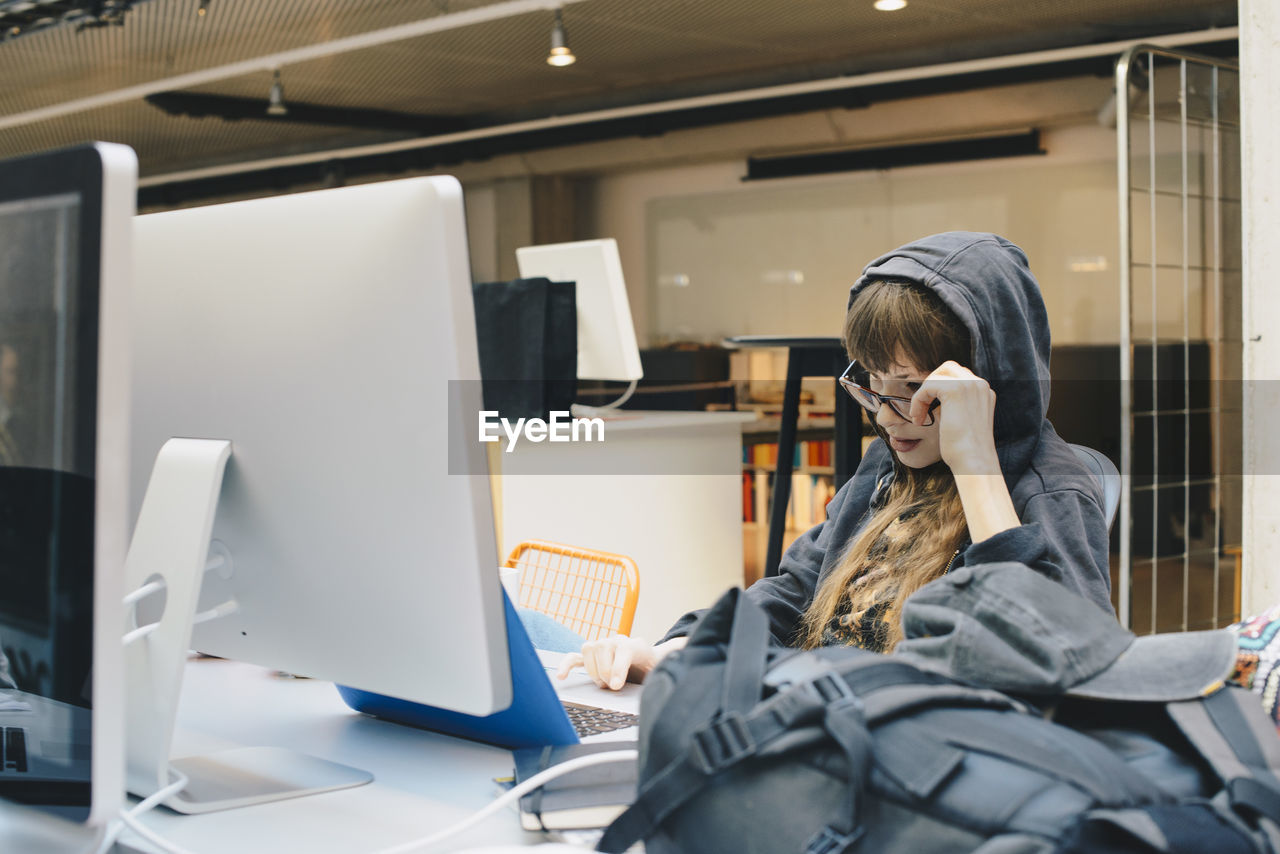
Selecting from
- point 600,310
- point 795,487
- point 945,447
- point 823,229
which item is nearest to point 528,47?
point 823,229

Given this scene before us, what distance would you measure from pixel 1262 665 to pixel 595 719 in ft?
1.92

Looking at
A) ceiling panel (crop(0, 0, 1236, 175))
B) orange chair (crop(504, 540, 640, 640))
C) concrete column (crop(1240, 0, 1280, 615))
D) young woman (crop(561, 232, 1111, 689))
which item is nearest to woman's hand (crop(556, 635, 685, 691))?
young woman (crop(561, 232, 1111, 689))

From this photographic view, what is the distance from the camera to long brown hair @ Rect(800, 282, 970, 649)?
1.28 metres

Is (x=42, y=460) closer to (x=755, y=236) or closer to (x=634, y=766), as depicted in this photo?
(x=634, y=766)

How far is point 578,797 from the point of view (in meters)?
0.89

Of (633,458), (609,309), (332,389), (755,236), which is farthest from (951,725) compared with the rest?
(755,236)

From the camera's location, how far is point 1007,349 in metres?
1.28

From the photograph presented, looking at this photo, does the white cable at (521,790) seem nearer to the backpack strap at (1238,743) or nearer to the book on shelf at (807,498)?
the backpack strap at (1238,743)

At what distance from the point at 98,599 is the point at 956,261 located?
918 mm

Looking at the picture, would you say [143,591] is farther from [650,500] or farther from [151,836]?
[650,500]

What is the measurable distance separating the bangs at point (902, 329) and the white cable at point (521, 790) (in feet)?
1.94

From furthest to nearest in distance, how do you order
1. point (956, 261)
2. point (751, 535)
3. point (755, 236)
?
point (755, 236), point (751, 535), point (956, 261)

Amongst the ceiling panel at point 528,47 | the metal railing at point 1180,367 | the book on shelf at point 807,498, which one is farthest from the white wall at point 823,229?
the book on shelf at point 807,498

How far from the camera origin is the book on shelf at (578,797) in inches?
34.0
